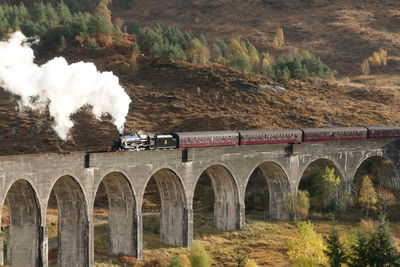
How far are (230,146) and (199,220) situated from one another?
970 centimetres

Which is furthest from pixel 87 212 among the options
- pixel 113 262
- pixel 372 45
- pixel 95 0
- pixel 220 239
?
pixel 95 0

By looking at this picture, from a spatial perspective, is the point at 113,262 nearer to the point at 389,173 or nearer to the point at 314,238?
the point at 314,238

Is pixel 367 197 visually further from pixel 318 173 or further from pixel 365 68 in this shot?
pixel 365 68

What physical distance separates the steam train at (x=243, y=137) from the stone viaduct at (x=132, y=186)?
2.28 feet

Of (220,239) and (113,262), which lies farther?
(220,239)

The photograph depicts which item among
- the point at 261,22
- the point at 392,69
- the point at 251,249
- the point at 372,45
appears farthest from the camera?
the point at 261,22

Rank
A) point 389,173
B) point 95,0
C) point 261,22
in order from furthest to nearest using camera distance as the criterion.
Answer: point 95,0
point 261,22
point 389,173

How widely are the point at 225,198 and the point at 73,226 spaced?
1780 cm

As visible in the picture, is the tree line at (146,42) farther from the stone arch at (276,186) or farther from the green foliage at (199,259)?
the green foliage at (199,259)

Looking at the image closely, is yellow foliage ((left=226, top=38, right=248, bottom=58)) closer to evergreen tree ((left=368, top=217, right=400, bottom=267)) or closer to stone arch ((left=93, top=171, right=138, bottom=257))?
stone arch ((left=93, top=171, right=138, bottom=257))

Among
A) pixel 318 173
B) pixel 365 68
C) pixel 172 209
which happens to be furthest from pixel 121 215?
pixel 365 68

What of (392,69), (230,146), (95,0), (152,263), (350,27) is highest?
(95,0)

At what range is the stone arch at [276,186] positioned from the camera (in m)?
68.8

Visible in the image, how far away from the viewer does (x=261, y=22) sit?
17875 cm
